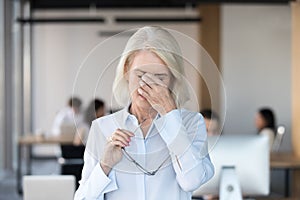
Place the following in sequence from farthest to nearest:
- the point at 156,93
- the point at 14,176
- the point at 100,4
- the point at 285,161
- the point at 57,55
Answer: the point at 57,55
the point at 100,4
the point at 14,176
the point at 285,161
the point at 156,93

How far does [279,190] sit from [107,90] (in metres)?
6.21

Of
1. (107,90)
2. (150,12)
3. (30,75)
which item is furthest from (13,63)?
(107,90)

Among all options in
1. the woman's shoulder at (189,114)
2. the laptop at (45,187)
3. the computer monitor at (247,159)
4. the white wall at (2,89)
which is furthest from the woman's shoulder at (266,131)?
the woman's shoulder at (189,114)

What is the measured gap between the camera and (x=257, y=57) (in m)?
10.5

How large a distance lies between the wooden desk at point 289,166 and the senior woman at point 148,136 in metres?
4.90

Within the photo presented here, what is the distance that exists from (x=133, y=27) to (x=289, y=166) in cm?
430

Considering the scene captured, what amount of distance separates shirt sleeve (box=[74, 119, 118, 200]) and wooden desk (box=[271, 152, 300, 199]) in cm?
496

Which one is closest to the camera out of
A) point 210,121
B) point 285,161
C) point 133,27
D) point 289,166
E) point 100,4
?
point 210,121

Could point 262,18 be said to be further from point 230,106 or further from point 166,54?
point 166,54

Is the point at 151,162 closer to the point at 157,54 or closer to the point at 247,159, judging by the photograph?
the point at 157,54

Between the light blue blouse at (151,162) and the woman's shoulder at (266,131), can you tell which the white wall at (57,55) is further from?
the light blue blouse at (151,162)

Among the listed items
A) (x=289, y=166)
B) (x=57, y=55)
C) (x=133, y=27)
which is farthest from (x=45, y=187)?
(x=57, y=55)

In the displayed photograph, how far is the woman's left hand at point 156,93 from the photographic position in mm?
1683

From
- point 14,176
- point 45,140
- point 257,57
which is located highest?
point 257,57
